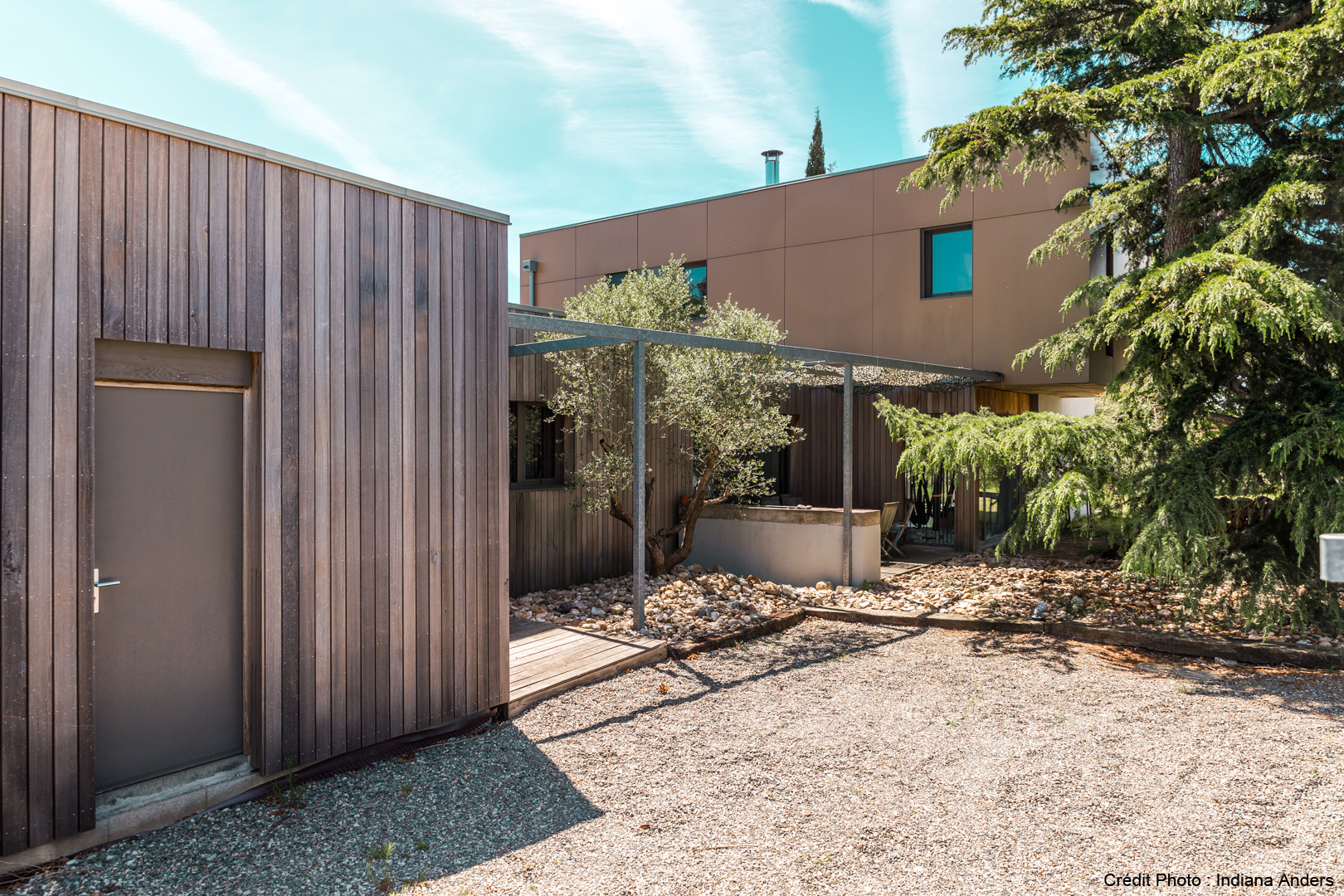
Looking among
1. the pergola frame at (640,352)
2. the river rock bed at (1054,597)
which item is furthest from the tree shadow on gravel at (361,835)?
the river rock bed at (1054,597)

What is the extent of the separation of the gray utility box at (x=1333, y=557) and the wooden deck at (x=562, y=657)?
13.6 ft

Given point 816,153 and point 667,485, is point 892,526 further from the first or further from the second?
point 816,153

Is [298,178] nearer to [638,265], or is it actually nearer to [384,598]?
[384,598]

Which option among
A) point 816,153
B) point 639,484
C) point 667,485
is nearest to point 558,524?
point 667,485

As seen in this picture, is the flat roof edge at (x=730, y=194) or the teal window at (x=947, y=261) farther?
the flat roof edge at (x=730, y=194)

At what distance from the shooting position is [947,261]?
11.5m

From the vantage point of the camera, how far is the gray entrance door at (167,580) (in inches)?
127

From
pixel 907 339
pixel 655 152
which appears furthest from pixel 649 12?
pixel 655 152

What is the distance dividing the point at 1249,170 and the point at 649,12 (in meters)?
6.31

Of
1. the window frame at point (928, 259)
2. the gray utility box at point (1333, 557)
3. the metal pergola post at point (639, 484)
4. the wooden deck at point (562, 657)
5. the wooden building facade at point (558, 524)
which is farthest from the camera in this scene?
the window frame at point (928, 259)

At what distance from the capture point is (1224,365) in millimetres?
6547

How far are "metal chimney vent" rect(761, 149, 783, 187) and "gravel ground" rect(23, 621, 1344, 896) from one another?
11.9 metres

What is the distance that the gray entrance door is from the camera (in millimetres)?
3225

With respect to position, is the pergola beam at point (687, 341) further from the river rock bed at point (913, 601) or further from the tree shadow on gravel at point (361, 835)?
the tree shadow on gravel at point (361, 835)
